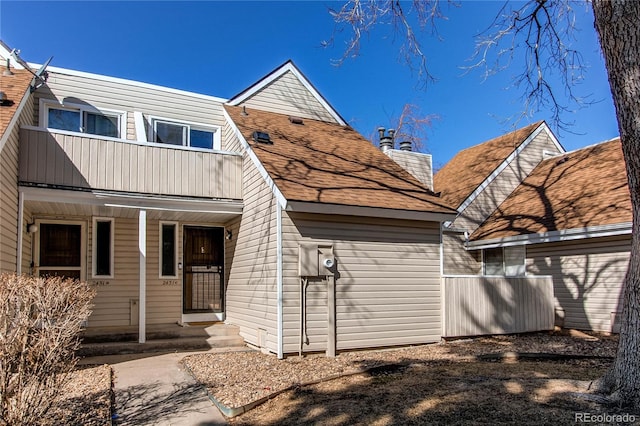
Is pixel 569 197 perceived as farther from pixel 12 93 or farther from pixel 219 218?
pixel 12 93

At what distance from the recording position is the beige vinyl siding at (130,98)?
10562mm

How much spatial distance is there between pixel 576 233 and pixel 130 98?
36.5 ft

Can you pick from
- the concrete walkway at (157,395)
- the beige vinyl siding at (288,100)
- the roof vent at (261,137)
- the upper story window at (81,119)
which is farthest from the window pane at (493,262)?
the upper story window at (81,119)

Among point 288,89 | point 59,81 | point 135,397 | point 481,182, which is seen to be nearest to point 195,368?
point 135,397

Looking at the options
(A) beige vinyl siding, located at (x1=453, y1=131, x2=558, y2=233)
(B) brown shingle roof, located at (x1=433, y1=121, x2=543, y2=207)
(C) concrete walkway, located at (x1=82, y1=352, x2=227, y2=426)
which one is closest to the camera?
(C) concrete walkway, located at (x1=82, y1=352, x2=227, y2=426)

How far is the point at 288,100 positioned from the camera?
42.9 feet

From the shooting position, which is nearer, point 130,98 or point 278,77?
point 130,98

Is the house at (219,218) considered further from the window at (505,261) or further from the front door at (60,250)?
the window at (505,261)

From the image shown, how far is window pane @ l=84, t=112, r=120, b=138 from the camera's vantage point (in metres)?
10.8

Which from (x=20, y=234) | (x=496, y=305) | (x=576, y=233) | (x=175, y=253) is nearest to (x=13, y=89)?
(x=20, y=234)

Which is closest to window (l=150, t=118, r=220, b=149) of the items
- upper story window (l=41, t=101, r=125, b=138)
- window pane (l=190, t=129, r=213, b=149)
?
window pane (l=190, t=129, r=213, b=149)

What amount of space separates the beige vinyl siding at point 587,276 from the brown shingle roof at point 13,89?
12.3 m

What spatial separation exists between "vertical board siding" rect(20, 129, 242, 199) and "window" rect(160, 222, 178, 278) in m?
1.51

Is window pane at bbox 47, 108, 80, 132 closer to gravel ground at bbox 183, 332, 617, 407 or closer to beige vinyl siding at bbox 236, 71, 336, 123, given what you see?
beige vinyl siding at bbox 236, 71, 336, 123
